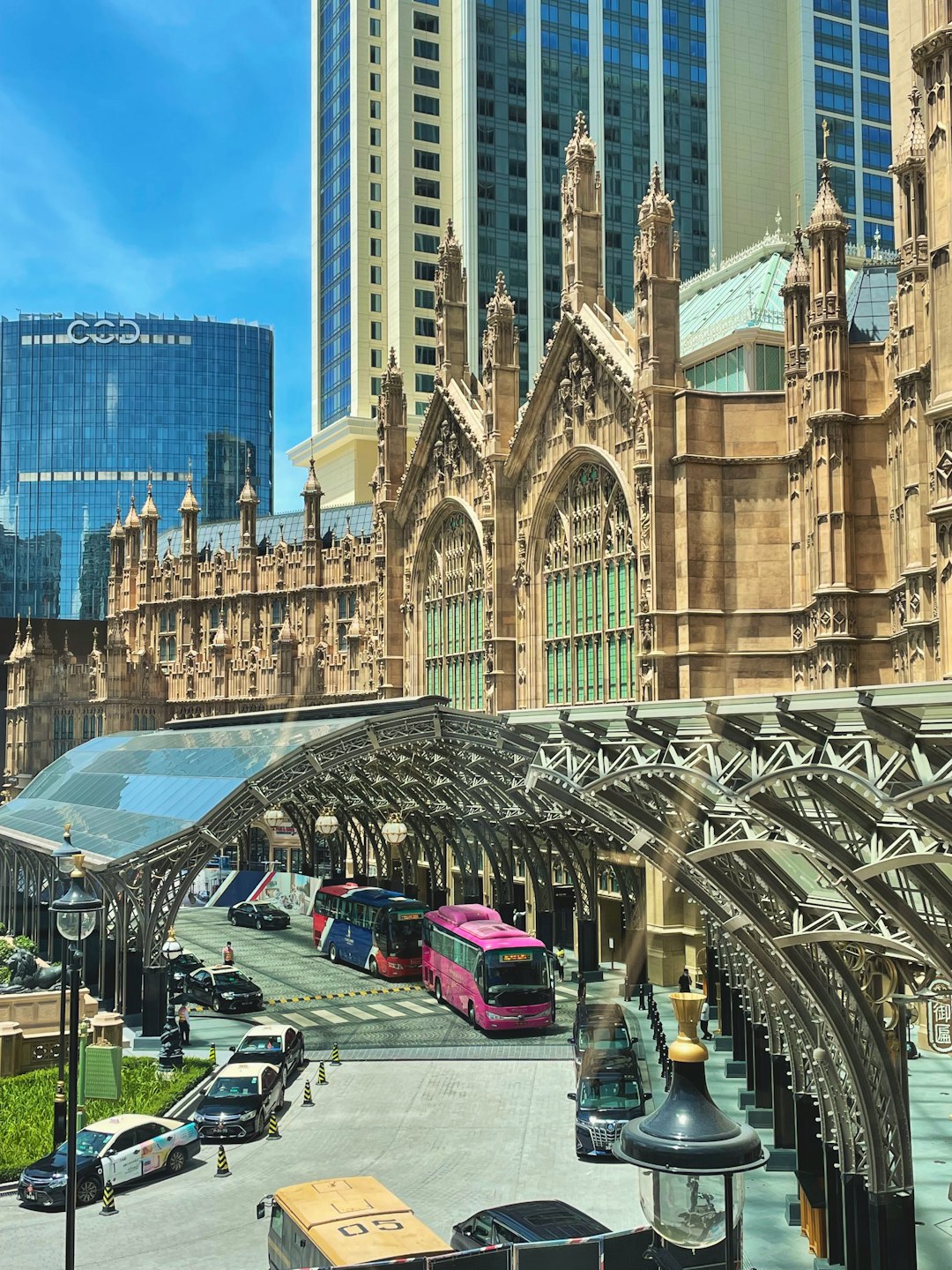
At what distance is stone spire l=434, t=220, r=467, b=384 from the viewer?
6562 cm

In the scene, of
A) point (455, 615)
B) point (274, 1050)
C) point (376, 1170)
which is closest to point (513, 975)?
point (274, 1050)

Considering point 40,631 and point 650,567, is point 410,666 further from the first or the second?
point 40,631

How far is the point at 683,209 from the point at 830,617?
66841 millimetres

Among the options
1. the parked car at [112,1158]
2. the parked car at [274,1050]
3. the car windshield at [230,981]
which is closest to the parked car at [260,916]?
the car windshield at [230,981]

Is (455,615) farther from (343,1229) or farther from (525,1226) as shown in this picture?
(343,1229)

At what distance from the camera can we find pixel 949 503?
1216 inches

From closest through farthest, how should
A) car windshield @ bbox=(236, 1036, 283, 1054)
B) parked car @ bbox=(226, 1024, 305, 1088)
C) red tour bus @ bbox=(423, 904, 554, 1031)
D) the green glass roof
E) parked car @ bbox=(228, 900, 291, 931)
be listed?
parked car @ bbox=(226, 1024, 305, 1088)
car windshield @ bbox=(236, 1036, 283, 1054)
red tour bus @ bbox=(423, 904, 554, 1031)
the green glass roof
parked car @ bbox=(228, 900, 291, 931)

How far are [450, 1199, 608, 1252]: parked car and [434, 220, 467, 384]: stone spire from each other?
163 ft

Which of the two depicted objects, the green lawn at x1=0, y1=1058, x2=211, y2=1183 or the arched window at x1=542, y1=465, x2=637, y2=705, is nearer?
the green lawn at x1=0, y1=1058, x2=211, y2=1183

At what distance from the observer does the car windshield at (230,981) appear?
4202 cm

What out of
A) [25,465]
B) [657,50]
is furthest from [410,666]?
[25,465]

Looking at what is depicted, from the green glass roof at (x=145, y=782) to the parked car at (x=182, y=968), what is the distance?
498 centimetres

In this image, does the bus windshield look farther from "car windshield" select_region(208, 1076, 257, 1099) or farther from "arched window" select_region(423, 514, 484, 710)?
"arched window" select_region(423, 514, 484, 710)


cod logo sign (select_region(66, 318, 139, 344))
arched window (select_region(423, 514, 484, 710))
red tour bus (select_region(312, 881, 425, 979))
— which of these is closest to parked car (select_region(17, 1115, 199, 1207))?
red tour bus (select_region(312, 881, 425, 979))
